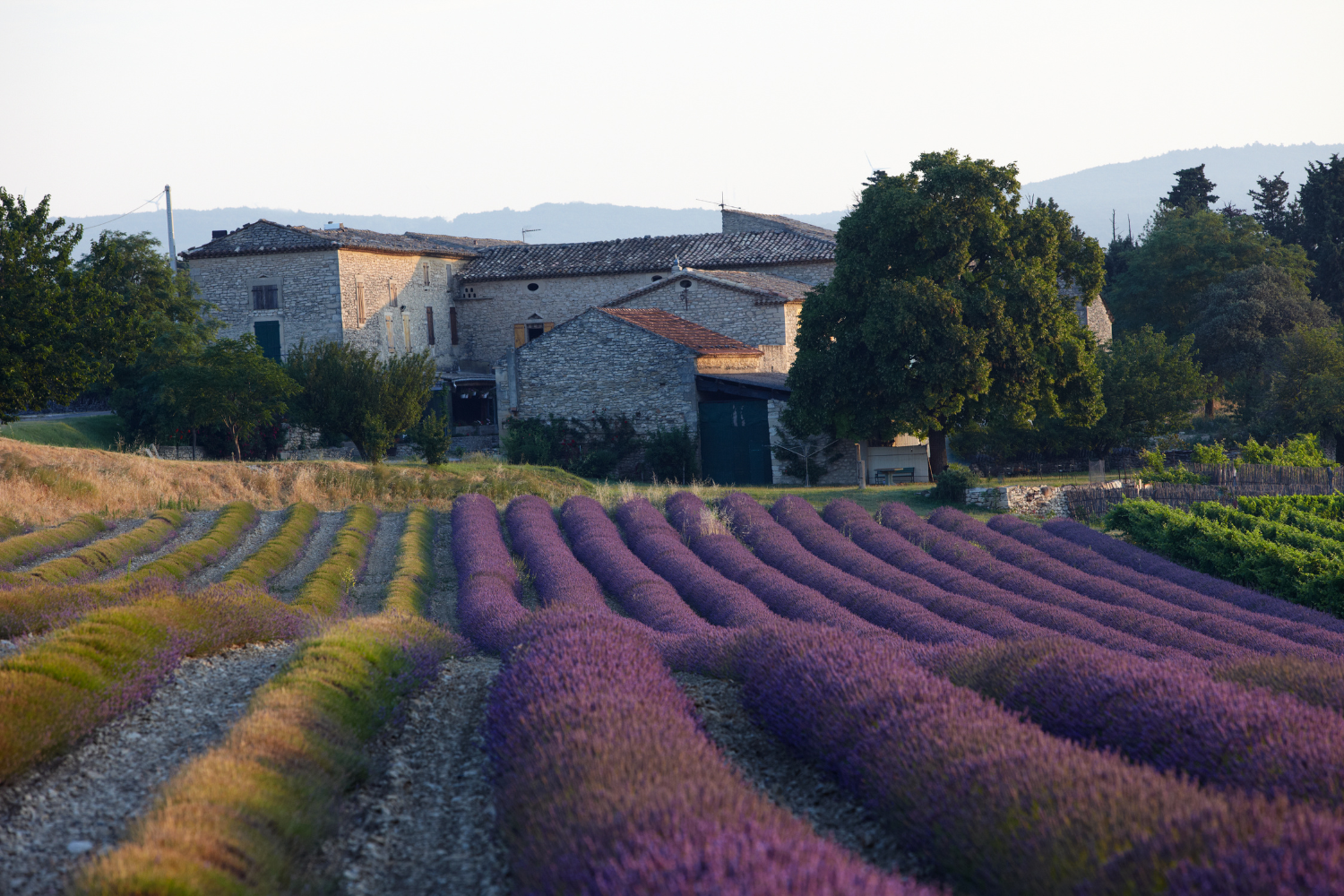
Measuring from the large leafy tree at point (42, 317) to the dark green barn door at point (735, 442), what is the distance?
14.0m

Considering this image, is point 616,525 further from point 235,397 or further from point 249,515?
point 235,397

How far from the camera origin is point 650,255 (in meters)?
37.8

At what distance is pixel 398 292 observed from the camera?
37344 mm

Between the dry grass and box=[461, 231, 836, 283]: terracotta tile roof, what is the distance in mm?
15362

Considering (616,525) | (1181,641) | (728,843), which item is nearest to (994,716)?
(728,843)

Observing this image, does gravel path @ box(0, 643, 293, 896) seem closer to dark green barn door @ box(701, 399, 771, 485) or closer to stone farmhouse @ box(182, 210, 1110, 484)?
stone farmhouse @ box(182, 210, 1110, 484)

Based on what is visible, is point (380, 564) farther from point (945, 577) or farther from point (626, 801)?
point (626, 801)

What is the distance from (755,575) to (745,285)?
20.9 metres

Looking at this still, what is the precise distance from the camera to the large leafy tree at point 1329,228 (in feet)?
137

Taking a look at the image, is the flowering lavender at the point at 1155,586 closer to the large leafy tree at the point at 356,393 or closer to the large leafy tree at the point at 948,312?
the large leafy tree at the point at 948,312

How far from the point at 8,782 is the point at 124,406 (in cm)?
2697

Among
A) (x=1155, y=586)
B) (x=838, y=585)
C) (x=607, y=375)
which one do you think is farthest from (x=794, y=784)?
(x=607, y=375)

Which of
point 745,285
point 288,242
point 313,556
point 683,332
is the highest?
point 288,242

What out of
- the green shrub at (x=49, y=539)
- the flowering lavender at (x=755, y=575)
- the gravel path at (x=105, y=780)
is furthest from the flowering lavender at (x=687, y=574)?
the green shrub at (x=49, y=539)
